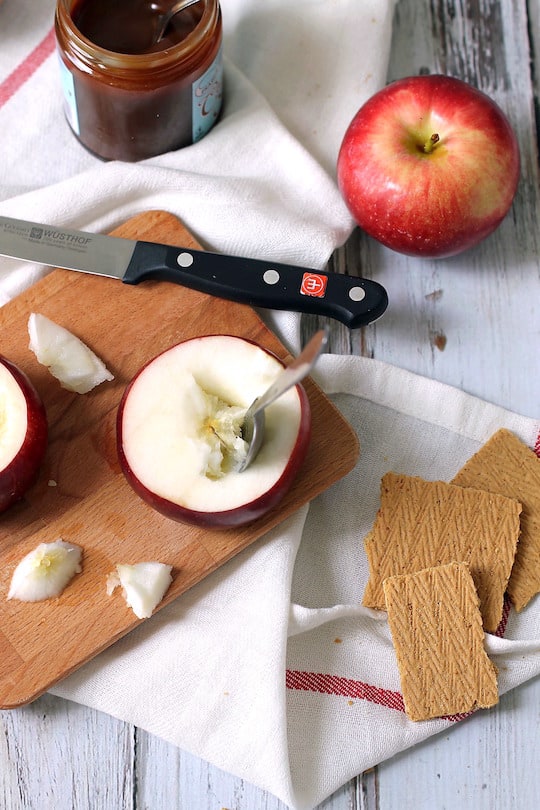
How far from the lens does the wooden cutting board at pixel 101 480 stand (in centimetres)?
133

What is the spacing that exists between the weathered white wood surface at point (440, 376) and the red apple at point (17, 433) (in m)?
0.34

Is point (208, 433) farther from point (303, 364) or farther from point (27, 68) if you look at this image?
point (27, 68)

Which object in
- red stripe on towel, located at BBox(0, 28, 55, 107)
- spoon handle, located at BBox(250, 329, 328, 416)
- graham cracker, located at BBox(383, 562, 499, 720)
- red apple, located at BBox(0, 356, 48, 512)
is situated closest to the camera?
spoon handle, located at BBox(250, 329, 328, 416)

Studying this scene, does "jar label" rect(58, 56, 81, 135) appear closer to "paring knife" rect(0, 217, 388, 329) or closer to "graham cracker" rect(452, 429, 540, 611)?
"paring knife" rect(0, 217, 388, 329)

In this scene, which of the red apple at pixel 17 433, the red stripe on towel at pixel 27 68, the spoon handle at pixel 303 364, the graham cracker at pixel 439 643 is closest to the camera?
the spoon handle at pixel 303 364

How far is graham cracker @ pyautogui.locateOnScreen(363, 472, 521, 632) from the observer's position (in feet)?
4.68

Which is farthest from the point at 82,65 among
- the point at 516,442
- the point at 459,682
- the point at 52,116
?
the point at 459,682

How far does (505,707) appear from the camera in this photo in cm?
144

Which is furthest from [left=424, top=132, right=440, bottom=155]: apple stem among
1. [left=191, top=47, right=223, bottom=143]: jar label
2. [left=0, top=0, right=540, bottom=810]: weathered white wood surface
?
[left=191, top=47, right=223, bottom=143]: jar label

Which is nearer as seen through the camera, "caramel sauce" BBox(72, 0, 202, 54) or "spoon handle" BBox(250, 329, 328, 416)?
"spoon handle" BBox(250, 329, 328, 416)

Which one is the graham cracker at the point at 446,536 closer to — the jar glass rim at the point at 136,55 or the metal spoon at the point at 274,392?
the metal spoon at the point at 274,392

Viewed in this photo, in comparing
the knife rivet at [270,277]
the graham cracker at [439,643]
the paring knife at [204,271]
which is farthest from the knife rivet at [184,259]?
the graham cracker at [439,643]

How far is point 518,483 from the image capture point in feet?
4.88

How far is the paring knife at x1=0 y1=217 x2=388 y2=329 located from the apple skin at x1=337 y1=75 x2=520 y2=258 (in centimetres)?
13
